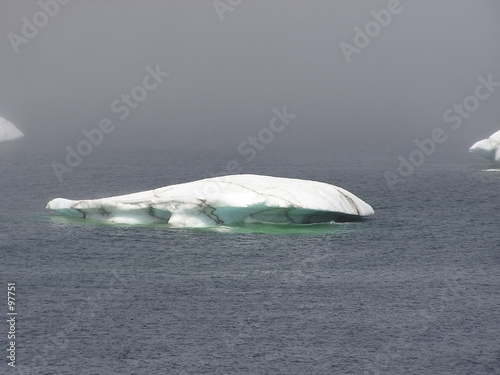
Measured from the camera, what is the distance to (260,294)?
20.2 m

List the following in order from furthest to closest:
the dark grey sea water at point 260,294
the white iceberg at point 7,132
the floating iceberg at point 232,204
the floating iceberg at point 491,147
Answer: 1. the white iceberg at point 7,132
2. the floating iceberg at point 491,147
3. the floating iceberg at point 232,204
4. the dark grey sea water at point 260,294

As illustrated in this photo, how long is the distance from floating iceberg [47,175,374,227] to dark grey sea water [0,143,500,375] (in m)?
0.39

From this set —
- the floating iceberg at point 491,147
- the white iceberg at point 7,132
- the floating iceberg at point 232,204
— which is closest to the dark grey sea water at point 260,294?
the floating iceberg at point 232,204

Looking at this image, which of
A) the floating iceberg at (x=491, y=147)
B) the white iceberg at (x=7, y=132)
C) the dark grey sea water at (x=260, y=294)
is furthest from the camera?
the white iceberg at (x=7, y=132)

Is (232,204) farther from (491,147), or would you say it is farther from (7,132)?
(7,132)

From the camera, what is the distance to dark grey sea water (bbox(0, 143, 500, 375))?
1652 cm

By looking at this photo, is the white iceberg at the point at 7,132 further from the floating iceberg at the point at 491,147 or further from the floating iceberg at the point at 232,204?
the floating iceberg at the point at 232,204

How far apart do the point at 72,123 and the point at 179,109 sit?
37.6 m

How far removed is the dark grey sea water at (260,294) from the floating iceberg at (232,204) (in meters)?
0.39

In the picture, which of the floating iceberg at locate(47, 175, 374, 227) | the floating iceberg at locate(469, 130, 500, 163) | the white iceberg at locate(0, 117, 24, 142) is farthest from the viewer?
the white iceberg at locate(0, 117, 24, 142)

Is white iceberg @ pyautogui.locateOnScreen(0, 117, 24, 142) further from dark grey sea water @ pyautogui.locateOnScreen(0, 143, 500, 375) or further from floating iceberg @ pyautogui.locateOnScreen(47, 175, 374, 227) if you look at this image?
floating iceberg @ pyautogui.locateOnScreen(47, 175, 374, 227)

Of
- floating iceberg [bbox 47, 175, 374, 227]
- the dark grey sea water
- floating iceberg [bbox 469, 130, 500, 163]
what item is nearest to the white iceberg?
the dark grey sea water

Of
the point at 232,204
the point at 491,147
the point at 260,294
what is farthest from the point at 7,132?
the point at 260,294

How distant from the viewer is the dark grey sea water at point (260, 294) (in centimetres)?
1652
